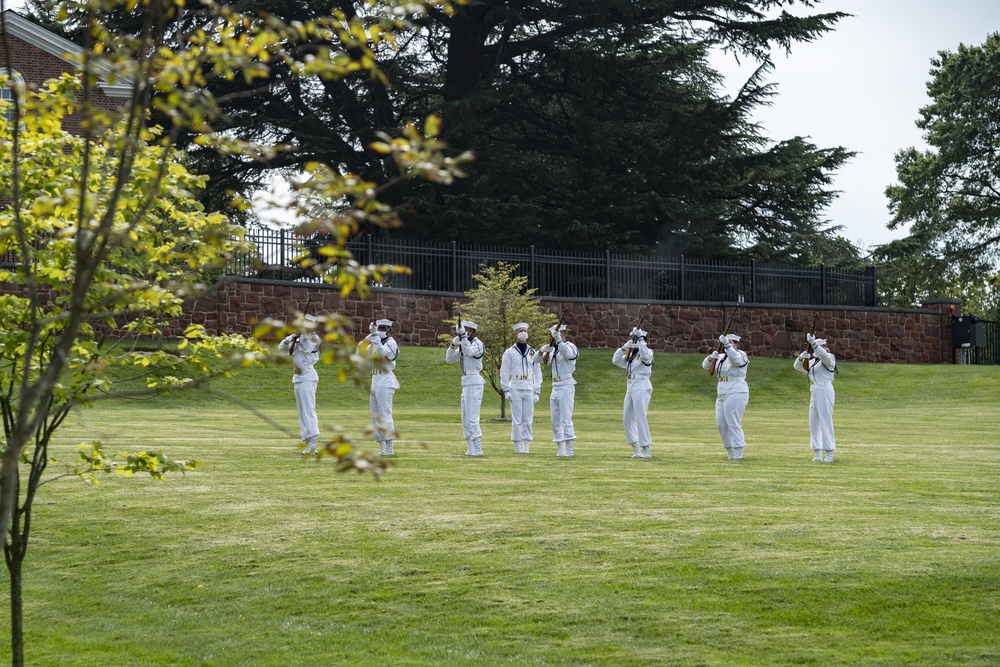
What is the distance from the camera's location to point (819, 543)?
11.2 metres

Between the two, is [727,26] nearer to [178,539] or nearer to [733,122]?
[733,122]

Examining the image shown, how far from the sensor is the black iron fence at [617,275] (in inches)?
1406

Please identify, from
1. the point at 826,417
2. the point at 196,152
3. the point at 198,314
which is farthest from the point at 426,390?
the point at 826,417

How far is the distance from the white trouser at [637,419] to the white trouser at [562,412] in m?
0.89

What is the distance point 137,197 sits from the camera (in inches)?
260

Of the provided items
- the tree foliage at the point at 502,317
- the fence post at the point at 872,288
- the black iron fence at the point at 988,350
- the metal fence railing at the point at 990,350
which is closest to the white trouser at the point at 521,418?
the tree foliage at the point at 502,317

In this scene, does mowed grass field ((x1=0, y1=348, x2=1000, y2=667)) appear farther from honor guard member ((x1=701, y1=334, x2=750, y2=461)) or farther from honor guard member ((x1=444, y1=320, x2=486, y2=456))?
honor guard member ((x1=444, y1=320, x2=486, y2=456))

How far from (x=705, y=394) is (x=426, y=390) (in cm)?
809

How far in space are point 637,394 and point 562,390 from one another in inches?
48.4

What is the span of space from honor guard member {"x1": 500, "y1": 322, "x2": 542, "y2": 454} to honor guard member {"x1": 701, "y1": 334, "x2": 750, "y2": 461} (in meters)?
2.99

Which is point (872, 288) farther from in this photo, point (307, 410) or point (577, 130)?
point (307, 410)

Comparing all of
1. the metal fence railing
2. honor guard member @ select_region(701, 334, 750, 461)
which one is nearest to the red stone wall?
the metal fence railing

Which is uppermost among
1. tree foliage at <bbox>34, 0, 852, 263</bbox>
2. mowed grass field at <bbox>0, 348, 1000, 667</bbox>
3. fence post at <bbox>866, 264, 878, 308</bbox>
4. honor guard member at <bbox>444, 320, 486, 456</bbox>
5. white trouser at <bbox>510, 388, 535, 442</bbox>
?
tree foliage at <bbox>34, 0, 852, 263</bbox>

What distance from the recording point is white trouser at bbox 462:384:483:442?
18.8m
